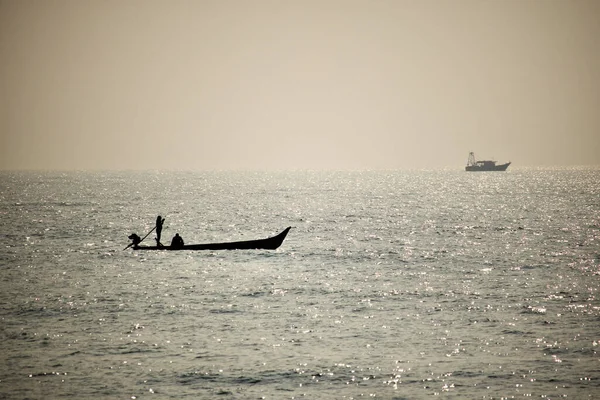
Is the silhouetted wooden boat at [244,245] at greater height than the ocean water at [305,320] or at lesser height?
greater

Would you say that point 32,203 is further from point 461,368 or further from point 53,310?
point 461,368

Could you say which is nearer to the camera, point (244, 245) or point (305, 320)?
point (305, 320)

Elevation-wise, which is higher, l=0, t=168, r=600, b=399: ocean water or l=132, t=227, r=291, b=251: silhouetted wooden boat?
A: l=132, t=227, r=291, b=251: silhouetted wooden boat

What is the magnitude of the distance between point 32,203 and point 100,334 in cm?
12292

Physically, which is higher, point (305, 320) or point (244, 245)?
point (244, 245)

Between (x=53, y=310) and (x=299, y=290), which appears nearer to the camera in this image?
(x=53, y=310)

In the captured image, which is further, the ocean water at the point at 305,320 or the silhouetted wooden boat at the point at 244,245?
the silhouetted wooden boat at the point at 244,245

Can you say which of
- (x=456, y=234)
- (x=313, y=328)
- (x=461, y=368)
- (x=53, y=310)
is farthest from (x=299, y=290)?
(x=456, y=234)

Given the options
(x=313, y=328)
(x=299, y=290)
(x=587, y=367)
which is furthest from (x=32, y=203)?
(x=587, y=367)

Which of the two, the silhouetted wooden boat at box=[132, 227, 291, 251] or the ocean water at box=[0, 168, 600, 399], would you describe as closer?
the ocean water at box=[0, 168, 600, 399]

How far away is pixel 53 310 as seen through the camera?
4066cm

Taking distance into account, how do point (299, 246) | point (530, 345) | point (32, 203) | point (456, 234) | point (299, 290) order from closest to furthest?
point (530, 345) < point (299, 290) < point (299, 246) < point (456, 234) < point (32, 203)

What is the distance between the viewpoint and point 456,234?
3420 inches

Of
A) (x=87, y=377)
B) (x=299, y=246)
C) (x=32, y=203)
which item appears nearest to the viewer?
(x=87, y=377)
